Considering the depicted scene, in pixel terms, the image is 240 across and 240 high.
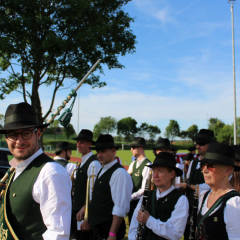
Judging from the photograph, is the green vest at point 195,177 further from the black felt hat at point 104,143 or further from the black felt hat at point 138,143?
the black felt hat at point 104,143

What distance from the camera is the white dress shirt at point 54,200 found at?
1809 mm

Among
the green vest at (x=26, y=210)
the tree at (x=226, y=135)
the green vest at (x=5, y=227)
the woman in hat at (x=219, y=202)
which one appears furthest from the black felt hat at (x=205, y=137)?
the tree at (x=226, y=135)

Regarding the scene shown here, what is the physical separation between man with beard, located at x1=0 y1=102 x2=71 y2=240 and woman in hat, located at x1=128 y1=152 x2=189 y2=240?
4.42 ft

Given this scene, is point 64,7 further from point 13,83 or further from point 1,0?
point 13,83

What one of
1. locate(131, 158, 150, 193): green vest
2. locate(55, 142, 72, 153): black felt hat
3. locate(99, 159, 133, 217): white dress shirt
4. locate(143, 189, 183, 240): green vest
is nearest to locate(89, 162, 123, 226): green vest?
locate(99, 159, 133, 217): white dress shirt

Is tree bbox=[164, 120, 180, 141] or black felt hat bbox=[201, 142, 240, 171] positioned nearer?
black felt hat bbox=[201, 142, 240, 171]

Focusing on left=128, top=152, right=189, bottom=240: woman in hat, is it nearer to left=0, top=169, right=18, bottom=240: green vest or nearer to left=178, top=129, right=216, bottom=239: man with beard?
left=0, top=169, right=18, bottom=240: green vest

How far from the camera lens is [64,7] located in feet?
26.7

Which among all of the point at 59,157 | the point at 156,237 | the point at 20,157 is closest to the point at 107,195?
the point at 156,237

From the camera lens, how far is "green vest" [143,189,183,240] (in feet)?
9.94

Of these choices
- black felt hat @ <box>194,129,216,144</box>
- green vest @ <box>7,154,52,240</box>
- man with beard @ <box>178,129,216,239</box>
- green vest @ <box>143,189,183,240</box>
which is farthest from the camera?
black felt hat @ <box>194,129,216,144</box>

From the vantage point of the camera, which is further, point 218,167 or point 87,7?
point 87,7

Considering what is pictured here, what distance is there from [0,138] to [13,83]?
18.5 meters

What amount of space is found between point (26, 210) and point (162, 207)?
66.5 inches
